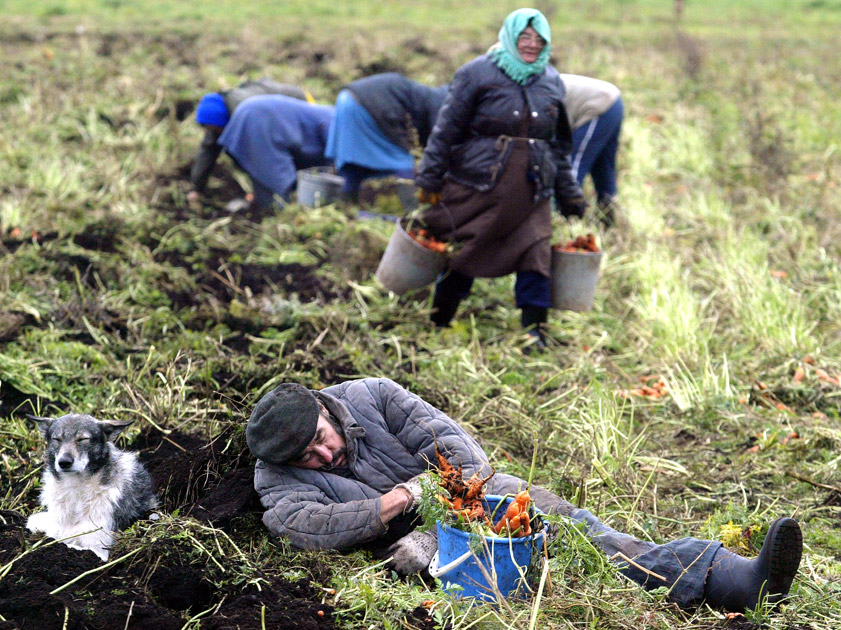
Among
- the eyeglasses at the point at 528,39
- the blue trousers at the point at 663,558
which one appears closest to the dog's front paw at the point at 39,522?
the blue trousers at the point at 663,558

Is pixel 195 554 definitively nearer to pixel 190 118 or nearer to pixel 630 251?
pixel 630 251

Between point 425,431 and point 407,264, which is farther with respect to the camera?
point 407,264

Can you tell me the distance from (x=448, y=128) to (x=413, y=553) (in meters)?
3.12

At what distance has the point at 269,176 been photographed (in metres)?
9.33

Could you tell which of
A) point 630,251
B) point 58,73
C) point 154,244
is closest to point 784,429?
point 630,251

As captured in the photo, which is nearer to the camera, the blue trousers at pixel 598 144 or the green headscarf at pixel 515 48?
the green headscarf at pixel 515 48

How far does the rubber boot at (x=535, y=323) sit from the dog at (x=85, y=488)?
3127 millimetres

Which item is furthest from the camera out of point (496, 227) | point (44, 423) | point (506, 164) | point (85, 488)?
point (496, 227)

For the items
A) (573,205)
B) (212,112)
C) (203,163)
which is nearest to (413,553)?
(573,205)

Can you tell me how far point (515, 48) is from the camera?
5.78 m

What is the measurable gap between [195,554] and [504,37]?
11.9 ft

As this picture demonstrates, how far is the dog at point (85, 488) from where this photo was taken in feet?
12.0

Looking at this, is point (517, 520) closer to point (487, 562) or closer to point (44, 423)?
point (487, 562)

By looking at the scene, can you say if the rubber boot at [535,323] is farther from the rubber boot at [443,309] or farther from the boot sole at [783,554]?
the boot sole at [783,554]
